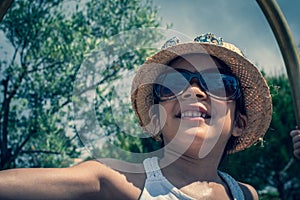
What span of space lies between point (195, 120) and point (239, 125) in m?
0.52

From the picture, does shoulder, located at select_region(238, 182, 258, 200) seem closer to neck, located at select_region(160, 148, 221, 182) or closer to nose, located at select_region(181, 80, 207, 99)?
neck, located at select_region(160, 148, 221, 182)

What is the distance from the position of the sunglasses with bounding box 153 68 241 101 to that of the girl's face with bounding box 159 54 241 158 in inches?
0.9

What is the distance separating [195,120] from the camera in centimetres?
263

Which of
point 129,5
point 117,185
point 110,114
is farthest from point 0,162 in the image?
point 117,185

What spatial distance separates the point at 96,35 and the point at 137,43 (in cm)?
108

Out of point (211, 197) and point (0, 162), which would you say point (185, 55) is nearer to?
point (211, 197)

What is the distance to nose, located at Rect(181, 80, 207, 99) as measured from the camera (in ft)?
8.98

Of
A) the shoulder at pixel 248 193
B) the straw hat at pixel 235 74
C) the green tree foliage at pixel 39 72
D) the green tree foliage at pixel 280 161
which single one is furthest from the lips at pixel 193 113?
the green tree foliage at pixel 280 161

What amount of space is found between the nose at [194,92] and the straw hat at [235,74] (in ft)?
0.75

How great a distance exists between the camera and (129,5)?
42.3 feet

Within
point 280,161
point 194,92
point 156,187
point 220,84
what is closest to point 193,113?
point 194,92

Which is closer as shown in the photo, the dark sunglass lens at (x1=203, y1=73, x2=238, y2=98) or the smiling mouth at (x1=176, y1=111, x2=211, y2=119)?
the smiling mouth at (x1=176, y1=111, x2=211, y2=119)

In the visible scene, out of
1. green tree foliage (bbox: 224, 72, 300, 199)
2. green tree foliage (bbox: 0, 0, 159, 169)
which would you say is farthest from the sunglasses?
green tree foliage (bbox: 224, 72, 300, 199)

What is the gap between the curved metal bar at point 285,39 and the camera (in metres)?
2.51
